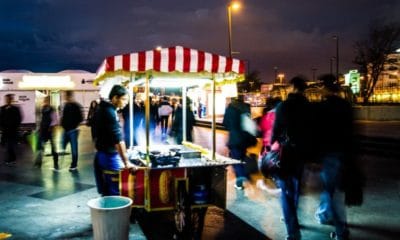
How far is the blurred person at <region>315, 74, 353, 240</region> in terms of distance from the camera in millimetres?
4891

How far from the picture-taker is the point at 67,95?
34.8 ft

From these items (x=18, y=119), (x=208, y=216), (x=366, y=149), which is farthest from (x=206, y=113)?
(x=208, y=216)

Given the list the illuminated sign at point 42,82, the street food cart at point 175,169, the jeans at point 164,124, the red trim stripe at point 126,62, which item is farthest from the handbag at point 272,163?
the illuminated sign at point 42,82

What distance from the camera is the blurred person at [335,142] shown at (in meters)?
4.89

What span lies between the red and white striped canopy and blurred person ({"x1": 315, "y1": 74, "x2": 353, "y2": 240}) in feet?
4.81

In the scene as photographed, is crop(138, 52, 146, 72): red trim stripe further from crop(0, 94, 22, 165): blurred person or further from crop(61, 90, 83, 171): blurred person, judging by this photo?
crop(0, 94, 22, 165): blurred person

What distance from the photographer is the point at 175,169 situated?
5.73m

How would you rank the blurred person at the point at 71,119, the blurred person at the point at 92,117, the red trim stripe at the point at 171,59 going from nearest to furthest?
the red trim stripe at the point at 171,59 < the blurred person at the point at 92,117 < the blurred person at the point at 71,119

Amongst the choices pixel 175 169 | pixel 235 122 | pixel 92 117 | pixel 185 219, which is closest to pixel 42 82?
pixel 92 117

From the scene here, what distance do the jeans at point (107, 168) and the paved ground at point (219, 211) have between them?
2.08 ft

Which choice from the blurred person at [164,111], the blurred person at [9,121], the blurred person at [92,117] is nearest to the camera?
the blurred person at [92,117]

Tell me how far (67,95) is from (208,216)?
19.5ft

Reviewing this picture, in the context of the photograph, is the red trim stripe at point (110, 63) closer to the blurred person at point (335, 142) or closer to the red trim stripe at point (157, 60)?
the red trim stripe at point (157, 60)

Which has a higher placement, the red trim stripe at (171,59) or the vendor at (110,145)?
the red trim stripe at (171,59)
